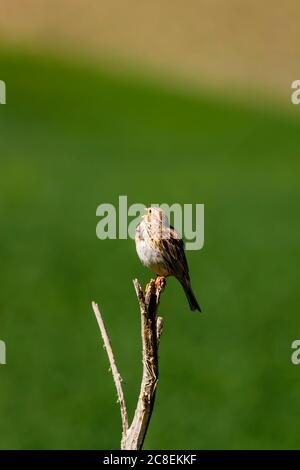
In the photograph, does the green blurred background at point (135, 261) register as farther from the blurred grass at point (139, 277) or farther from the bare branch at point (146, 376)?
the bare branch at point (146, 376)

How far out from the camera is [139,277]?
1641 cm

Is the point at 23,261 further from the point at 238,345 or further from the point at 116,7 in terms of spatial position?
the point at 116,7

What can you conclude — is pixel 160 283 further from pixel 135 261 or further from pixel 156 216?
pixel 135 261

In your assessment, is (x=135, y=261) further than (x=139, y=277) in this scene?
Yes

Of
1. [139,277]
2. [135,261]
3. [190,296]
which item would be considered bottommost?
[139,277]

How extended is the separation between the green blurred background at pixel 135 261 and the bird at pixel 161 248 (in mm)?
9091

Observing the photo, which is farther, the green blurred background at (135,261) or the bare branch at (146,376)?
the green blurred background at (135,261)

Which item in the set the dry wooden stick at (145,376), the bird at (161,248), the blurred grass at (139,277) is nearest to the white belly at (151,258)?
the bird at (161,248)

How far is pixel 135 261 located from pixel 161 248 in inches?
689

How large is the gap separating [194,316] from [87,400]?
360 centimetres

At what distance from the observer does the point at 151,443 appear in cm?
1129

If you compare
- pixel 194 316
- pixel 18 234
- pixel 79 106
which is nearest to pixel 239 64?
pixel 79 106

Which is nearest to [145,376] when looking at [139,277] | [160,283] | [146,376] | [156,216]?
[146,376]

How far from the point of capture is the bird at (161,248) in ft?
6.71
